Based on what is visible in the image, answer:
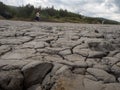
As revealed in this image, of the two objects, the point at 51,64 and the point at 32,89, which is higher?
the point at 51,64

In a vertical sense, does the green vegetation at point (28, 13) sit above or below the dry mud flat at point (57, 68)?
below

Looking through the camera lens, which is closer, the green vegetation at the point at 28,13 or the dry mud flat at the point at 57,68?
the dry mud flat at the point at 57,68

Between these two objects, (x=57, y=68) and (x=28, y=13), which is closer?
(x=57, y=68)

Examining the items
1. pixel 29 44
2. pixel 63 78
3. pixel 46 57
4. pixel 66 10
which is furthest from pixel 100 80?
pixel 66 10

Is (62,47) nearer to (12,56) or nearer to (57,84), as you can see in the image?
(12,56)

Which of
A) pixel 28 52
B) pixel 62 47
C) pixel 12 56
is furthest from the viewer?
pixel 62 47

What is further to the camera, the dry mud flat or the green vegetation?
the green vegetation

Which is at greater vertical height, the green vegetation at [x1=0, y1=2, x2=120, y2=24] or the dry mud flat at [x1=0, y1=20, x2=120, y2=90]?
the dry mud flat at [x1=0, y1=20, x2=120, y2=90]

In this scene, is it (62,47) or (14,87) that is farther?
(62,47)

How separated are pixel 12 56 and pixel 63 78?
1206mm

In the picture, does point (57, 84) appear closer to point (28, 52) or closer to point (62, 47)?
point (28, 52)

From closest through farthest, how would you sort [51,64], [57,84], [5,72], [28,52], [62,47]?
[57,84], [5,72], [51,64], [28,52], [62,47]

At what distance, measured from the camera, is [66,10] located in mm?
29375

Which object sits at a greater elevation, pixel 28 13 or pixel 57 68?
pixel 57 68
